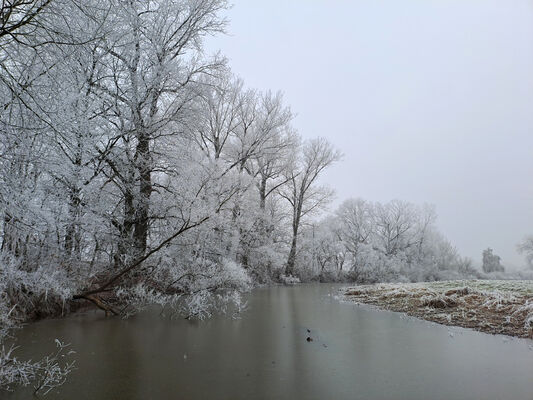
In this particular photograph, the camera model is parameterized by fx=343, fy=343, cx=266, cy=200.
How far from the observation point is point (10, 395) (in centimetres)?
320

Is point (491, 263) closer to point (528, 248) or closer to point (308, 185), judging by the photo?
point (528, 248)

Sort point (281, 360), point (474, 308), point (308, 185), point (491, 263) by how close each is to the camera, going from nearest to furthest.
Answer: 1. point (281, 360)
2. point (474, 308)
3. point (308, 185)
4. point (491, 263)

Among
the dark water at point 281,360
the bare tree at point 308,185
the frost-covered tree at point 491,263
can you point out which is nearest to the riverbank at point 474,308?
the dark water at point 281,360

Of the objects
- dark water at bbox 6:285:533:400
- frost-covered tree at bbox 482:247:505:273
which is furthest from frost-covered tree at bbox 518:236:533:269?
dark water at bbox 6:285:533:400

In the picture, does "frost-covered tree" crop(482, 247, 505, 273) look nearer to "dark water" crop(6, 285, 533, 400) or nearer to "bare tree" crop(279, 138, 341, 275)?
"bare tree" crop(279, 138, 341, 275)

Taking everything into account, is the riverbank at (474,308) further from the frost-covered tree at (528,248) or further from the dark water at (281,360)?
the frost-covered tree at (528,248)

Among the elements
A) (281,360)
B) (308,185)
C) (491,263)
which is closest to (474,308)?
(281,360)

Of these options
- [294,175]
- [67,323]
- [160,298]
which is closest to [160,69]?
[160,298]

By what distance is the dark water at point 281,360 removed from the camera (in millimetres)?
3401

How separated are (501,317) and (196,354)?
6.20 metres

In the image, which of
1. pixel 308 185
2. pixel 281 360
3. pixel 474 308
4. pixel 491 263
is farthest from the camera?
pixel 491 263

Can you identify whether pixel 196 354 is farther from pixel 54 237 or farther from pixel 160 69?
pixel 160 69

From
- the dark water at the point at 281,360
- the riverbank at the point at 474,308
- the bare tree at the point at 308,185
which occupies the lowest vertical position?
the dark water at the point at 281,360

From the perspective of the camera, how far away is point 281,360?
4.50 meters
